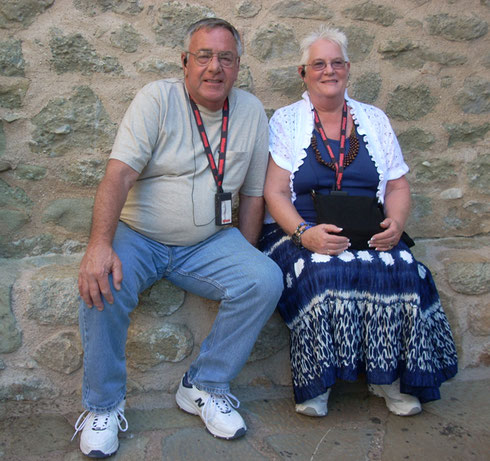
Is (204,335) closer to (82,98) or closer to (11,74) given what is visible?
(82,98)

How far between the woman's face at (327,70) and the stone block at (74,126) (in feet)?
3.06

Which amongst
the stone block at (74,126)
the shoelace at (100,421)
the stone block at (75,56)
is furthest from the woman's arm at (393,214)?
the stone block at (75,56)

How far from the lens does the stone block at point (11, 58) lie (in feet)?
7.93

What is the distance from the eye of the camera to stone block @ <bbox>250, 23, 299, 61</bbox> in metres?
2.75

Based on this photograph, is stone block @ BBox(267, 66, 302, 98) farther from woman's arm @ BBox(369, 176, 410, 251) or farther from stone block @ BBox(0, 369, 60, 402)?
stone block @ BBox(0, 369, 60, 402)

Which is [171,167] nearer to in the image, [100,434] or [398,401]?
[100,434]

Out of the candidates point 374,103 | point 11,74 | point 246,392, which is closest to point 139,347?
point 246,392

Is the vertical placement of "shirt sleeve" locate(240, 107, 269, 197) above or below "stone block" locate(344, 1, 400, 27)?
below

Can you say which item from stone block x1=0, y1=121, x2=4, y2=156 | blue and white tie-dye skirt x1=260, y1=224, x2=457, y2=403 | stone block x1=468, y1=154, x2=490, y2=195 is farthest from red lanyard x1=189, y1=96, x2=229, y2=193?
stone block x1=468, y1=154, x2=490, y2=195

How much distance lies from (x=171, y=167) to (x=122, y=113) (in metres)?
0.52

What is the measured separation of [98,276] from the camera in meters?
1.96

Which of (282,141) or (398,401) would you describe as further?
(282,141)

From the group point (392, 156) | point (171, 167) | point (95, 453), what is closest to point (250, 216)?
point (171, 167)

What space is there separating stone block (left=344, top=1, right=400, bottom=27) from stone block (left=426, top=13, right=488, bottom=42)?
7.6 inches
